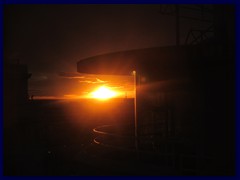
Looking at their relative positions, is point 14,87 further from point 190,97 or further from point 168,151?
point 190,97

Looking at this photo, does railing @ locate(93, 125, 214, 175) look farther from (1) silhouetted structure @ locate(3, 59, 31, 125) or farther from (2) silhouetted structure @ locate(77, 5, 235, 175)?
(1) silhouetted structure @ locate(3, 59, 31, 125)

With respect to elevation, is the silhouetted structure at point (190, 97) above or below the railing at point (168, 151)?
above

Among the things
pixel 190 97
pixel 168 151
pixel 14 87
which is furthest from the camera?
pixel 14 87

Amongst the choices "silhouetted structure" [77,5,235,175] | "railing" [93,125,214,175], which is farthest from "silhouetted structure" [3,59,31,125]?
"railing" [93,125,214,175]

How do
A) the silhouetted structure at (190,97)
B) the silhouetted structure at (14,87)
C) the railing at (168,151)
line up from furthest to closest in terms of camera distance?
1. the silhouetted structure at (14,87)
2. the railing at (168,151)
3. the silhouetted structure at (190,97)

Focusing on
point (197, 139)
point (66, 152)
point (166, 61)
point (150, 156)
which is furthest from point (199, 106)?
point (66, 152)

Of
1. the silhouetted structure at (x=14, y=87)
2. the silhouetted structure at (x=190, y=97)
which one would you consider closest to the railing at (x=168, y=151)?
the silhouetted structure at (x=190, y=97)

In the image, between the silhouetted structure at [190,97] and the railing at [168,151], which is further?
the railing at [168,151]

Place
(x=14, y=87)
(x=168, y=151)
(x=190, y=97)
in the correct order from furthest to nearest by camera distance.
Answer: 1. (x=14, y=87)
2. (x=168, y=151)
3. (x=190, y=97)

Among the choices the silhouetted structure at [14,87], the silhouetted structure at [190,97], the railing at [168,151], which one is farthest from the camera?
the silhouetted structure at [14,87]

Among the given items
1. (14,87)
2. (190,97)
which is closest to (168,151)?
(190,97)

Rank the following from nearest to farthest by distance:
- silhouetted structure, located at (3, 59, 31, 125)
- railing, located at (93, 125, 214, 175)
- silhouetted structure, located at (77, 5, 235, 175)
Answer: silhouetted structure, located at (77, 5, 235, 175), railing, located at (93, 125, 214, 175), silhouetted structure, located at (3, 59, 31, 125)

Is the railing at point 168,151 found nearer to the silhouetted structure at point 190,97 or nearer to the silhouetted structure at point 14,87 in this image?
the silhouetted structure at point 190,97

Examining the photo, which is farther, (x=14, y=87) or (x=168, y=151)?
(x=14, y=87)
